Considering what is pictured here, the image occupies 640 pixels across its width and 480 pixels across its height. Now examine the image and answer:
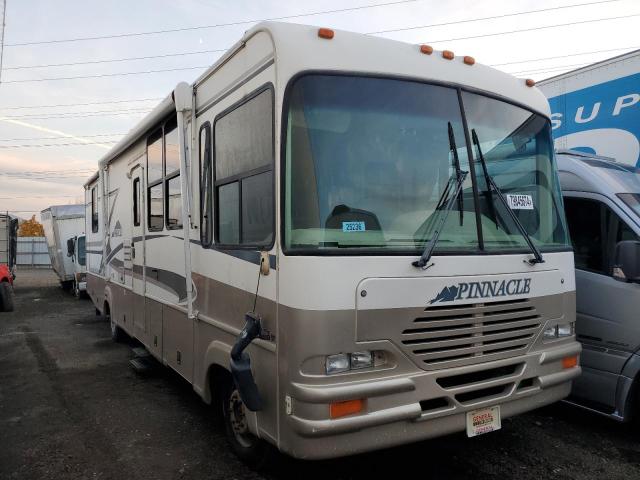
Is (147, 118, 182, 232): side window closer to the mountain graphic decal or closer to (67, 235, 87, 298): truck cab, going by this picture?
the mountain graphic decal

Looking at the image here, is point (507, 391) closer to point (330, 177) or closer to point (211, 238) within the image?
point (330, 177)

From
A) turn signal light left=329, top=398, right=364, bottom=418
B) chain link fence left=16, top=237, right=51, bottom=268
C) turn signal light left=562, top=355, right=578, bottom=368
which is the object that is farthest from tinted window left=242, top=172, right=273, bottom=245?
chain link fence left=16, top=237, right=51, bottom=268

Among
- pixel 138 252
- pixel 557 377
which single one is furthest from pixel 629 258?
pixel 138 252

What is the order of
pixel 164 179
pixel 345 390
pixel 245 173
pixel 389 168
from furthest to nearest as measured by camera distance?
A: 1. pixel 164 179
2. pixel 245 173
3. pixel 389 168
4. pixel 345 390

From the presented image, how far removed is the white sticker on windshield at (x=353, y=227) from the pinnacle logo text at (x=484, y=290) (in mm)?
595

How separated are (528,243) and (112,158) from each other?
19.7 feet

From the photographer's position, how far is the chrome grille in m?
3.09

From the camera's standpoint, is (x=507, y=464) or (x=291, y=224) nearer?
(x=291, y=224)

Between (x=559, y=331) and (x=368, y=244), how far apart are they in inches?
67.4

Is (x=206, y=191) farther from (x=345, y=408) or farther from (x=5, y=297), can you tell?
(x=5, y=297)

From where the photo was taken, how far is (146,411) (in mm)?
5137

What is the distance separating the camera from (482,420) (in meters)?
3.31

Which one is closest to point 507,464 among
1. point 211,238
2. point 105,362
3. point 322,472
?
point 322,472

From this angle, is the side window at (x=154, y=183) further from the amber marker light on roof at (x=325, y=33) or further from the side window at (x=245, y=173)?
the amber marker light on roof at (x=325, y=33)
